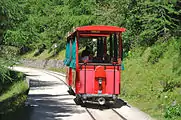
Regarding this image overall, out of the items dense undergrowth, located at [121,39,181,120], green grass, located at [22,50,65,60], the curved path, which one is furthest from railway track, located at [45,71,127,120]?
green grass, located at [22,50,65,60]

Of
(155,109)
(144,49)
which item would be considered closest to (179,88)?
(155,109)

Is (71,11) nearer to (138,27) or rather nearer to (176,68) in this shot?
(138,27)

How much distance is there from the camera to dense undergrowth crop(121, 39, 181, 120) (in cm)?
1661

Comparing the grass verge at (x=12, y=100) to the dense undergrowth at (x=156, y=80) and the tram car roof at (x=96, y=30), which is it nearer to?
the tram car roof at (x=96, y=30)

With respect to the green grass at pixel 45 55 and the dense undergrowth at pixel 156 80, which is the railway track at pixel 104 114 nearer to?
the dense undergrowth at pixel 156 80

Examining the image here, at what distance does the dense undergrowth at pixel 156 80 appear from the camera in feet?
54.5

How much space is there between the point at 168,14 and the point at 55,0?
37.9m

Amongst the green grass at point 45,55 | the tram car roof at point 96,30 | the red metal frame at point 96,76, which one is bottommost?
the green grass at point 45,55

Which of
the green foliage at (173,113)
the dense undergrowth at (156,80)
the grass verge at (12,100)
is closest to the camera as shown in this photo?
the green foliage at (173,113)

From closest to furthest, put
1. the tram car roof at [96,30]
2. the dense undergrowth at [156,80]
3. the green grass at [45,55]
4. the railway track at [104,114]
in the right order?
the railway track at [104,114]
the dense undergrowth at [156,80]
the tram car roof at [96,30]
the green grass at [45,55]

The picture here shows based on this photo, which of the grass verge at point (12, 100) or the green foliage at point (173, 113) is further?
Answer: the grass verge at point (12, 100)

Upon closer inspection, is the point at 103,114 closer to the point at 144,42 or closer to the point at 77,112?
the point at 77,112

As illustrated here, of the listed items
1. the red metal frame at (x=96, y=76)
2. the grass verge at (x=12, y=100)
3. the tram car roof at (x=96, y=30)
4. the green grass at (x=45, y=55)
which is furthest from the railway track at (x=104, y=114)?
the green grass at (x=45, y=55)

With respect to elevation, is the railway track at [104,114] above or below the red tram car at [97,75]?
below
